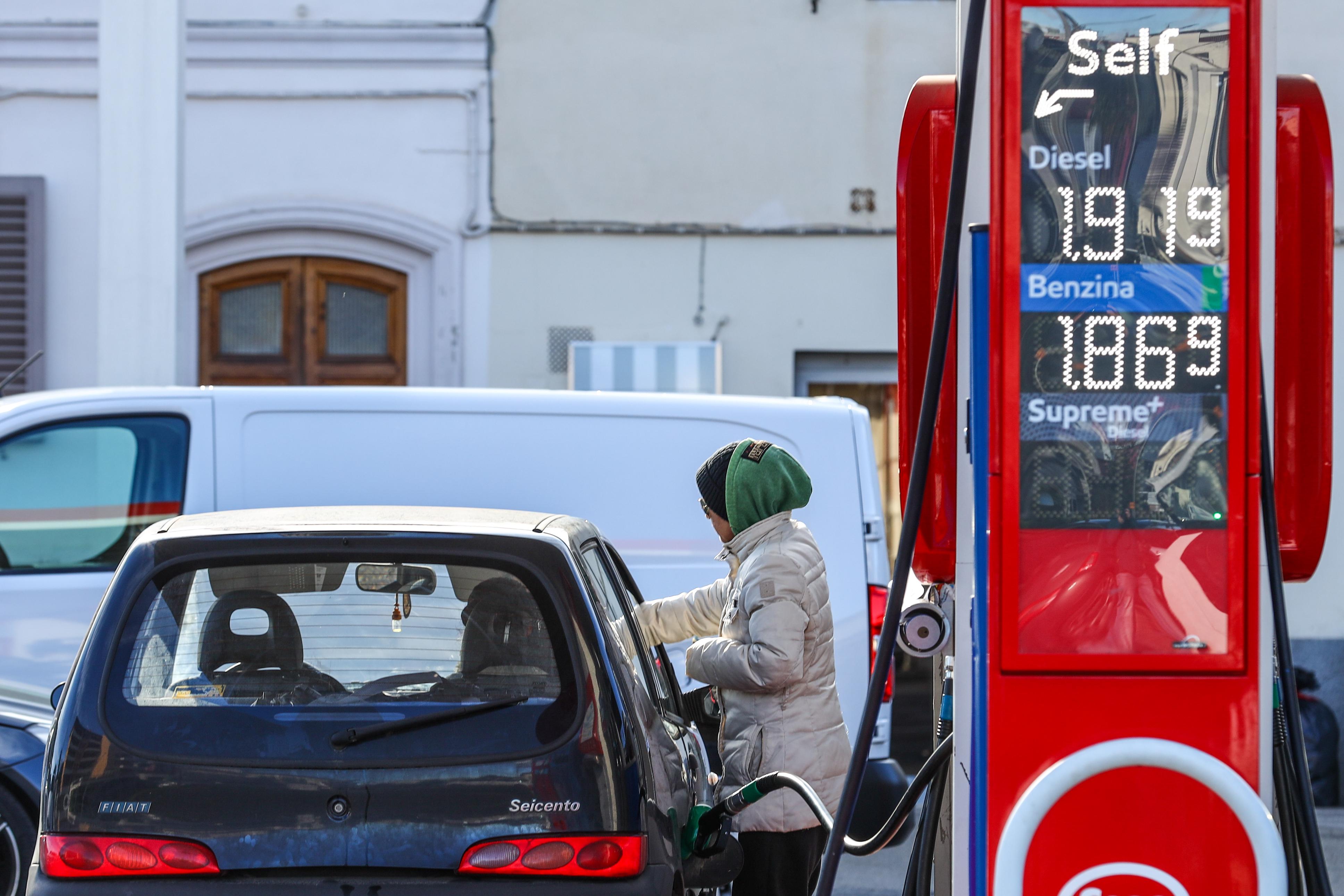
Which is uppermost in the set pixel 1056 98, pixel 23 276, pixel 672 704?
pixel 23 276

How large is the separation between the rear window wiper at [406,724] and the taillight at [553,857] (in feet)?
0.88

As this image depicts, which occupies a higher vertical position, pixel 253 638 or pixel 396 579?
pixel 396 579

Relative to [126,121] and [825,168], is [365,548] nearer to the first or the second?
[126,121]

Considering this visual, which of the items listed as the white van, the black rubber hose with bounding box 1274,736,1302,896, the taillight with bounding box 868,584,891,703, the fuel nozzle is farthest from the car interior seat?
the taillight with bounding box 868,584,891,703

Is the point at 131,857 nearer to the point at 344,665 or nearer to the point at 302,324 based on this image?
the point at 344,665

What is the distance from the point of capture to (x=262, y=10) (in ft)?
32.2

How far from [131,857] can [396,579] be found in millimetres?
792

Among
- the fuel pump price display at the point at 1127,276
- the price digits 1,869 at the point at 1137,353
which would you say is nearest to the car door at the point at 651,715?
the fuel pump price display at the point at 1127,276

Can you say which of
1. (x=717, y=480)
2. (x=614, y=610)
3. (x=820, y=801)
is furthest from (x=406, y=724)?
(x=717, y=480)

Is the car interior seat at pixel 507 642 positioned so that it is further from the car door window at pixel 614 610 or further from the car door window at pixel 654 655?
the car door window at pixel 654 655

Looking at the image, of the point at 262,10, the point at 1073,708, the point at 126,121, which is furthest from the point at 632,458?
the point at 262,10

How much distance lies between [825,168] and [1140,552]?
7.55m

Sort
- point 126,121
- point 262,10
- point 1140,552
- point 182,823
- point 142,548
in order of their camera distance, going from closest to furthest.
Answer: point 1140,552
point 182,823
point 142,548
point 126,121
point 262,10

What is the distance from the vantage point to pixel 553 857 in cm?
305
